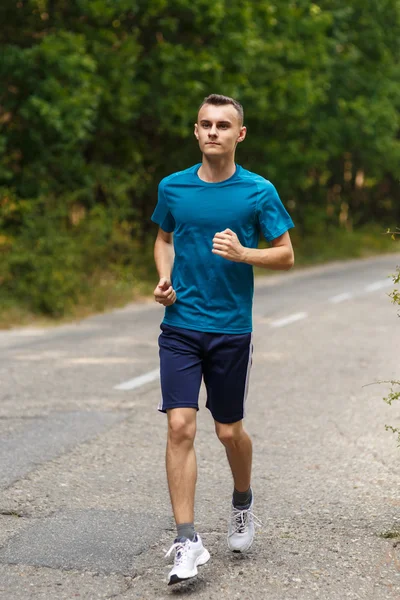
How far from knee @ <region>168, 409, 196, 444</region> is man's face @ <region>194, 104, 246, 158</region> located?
1.02 metres

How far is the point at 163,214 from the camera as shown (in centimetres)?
Result: 444

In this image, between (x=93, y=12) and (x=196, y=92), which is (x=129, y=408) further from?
(x=196, y=92)

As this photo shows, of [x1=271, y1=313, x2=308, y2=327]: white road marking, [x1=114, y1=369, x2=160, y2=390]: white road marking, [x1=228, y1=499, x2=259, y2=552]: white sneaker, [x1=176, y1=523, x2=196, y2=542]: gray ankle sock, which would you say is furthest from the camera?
[x1=271, y1=313, x2=308, y2=327]: white road marking

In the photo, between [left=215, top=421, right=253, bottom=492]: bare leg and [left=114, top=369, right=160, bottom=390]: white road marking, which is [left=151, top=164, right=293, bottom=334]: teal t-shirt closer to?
[left=215, top=421, right=253, bottom=492]: bare leg

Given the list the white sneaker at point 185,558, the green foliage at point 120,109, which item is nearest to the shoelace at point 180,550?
the white sneaker at point 185,558

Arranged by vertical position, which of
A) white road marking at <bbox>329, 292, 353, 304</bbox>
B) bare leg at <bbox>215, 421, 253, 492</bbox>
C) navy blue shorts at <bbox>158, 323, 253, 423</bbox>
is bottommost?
white road marking at <bbox>329, 292, 353, 304</bbox>

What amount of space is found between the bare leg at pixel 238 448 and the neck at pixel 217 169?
A: 3.26 ft

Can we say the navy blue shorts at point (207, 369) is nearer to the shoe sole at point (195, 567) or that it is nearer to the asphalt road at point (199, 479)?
the shoe sole at point (195, 567)

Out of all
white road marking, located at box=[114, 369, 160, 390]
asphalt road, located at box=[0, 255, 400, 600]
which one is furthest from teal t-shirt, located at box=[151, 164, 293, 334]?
white road marking, located at box=[114, 369, 160, 390]

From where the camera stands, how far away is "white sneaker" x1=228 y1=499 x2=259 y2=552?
14.9 ft

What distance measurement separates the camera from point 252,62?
62.9ft

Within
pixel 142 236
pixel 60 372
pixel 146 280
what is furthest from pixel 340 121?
pixel 60 372

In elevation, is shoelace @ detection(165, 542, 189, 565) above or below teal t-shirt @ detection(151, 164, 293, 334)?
below

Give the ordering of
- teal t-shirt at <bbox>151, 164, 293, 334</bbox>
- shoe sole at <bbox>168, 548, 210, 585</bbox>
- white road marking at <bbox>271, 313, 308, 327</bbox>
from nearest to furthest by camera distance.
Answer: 1. shoe sole at <bbox>168, 548, 210, 585</bbox>
2. teal t-shirt at <bbox>151, 164, 293, 334</bbox>
3. white road marking at <bbox>271, 313, 308, 327</bbox>
